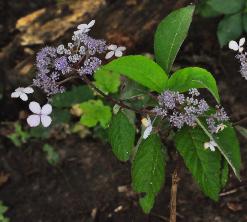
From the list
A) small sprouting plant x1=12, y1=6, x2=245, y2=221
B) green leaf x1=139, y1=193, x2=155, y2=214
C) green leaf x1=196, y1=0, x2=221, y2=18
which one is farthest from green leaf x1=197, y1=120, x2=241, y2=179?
green leaf x1=196, y1=0, x2=221, y2=18

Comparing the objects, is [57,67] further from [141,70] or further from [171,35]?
[171,35]

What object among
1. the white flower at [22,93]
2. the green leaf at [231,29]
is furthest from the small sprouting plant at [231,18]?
the white flower at [22,93]

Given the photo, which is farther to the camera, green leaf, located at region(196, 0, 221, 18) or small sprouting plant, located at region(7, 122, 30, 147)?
small sprouting plant, located at region(7, 122, 30, 147)

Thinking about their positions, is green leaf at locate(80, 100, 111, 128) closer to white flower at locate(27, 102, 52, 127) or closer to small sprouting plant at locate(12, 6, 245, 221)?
small sprouting plant at locate(12, 6, 245, 221)

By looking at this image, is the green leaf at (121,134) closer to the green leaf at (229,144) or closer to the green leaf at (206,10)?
the green leaf at (229,144)

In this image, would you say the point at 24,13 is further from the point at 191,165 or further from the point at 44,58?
the point at 191,165
